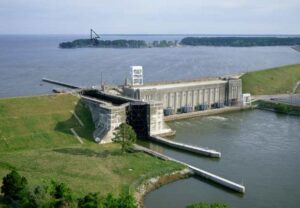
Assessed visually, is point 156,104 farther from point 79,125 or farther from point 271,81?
point 271,81

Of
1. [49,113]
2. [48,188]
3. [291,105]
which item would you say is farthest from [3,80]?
[48,188]

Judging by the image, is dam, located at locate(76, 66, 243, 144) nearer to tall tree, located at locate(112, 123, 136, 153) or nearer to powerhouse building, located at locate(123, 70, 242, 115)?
powerhouse building, located at locate(123, 70, 242, 115)

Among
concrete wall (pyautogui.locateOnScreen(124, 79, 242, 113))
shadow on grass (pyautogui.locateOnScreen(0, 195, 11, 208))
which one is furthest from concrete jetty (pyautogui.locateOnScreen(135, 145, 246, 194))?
concrete wall (pyautogui.locateOnScreen(124, 79, 242, 113))

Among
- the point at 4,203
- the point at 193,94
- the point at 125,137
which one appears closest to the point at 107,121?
the point at 125,137

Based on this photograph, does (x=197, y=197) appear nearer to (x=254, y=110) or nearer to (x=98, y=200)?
(x=98, y=200)

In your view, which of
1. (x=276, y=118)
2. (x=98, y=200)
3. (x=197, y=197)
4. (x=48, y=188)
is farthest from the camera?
(x=276, y=118)

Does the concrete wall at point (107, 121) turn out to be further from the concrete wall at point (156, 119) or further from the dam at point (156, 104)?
the concrete wall at point (156, 119)
